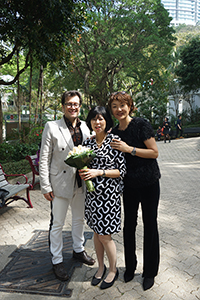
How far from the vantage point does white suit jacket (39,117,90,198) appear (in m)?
3.03

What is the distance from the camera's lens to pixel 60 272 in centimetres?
309

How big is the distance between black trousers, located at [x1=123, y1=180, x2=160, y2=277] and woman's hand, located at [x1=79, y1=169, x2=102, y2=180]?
431 millimetres

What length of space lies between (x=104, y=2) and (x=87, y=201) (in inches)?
771

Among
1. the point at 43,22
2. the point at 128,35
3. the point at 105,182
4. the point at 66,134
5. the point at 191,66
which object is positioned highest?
the point at 128,35

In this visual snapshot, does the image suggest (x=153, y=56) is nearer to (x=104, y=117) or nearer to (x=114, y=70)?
(x=114, y=70)

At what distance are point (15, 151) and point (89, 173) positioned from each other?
924 cm

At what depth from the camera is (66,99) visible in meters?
3.04

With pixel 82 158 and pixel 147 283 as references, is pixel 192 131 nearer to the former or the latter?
pixel 147 283

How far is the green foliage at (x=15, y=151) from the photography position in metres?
11.1

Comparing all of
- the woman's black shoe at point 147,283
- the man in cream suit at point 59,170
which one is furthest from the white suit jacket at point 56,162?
the woman's black shoe at point 147,283

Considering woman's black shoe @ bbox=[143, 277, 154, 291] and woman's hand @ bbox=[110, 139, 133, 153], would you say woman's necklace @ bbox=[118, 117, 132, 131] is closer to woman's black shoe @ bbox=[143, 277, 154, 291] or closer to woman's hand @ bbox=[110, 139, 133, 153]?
woman's hand @ bbox=[110, 139, 133, 153]

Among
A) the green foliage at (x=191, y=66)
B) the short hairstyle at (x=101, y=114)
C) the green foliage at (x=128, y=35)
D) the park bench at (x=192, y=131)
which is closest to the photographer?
the short hairstyle at (x=101, y=114)

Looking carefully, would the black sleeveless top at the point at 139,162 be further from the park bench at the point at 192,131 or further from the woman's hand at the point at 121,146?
the park bench at the point at 192,131

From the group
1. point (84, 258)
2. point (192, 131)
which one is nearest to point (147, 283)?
point (84, 258)
